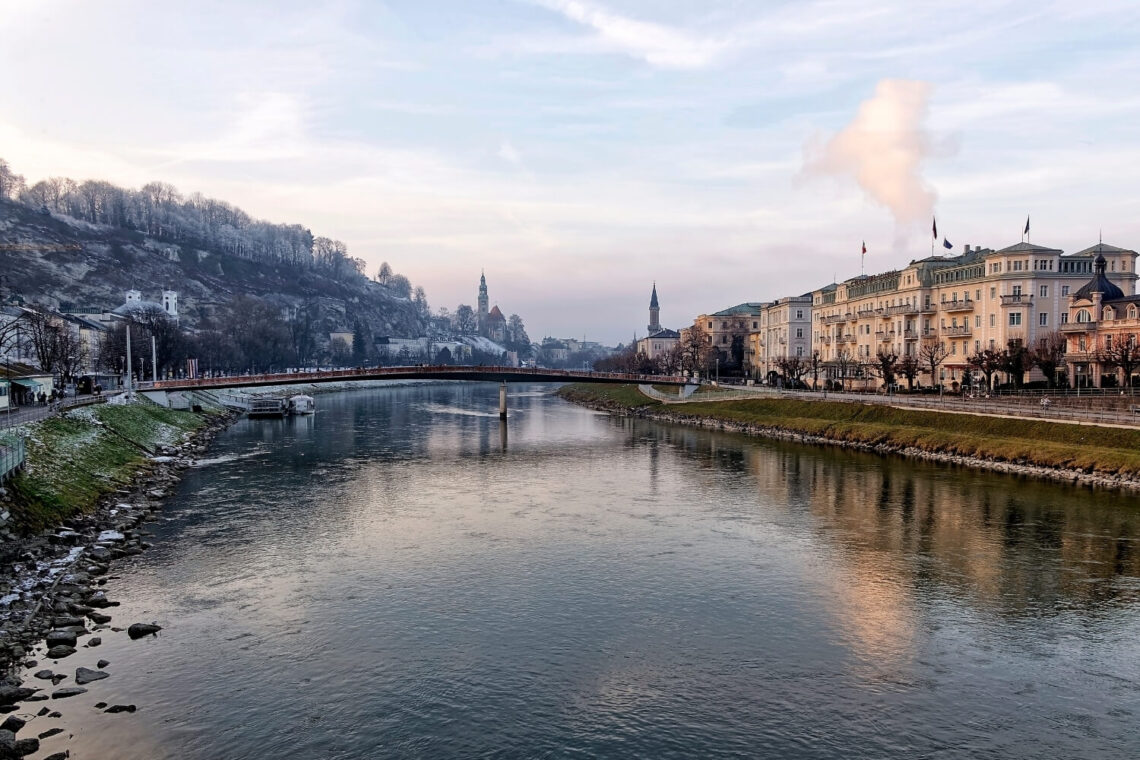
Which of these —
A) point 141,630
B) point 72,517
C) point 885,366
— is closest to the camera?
point 141,630

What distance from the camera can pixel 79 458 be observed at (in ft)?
158

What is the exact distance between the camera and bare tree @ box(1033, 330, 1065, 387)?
7762 centimetres

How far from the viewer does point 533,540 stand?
38219 mm

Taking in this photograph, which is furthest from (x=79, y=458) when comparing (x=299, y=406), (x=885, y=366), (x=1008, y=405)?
(x=885, y=366)

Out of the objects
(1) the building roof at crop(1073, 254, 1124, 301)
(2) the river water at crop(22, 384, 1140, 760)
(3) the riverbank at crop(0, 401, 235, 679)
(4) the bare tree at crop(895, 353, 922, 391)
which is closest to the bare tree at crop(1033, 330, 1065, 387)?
(1) the building roof at crop(1073, 254, 1124, 301)

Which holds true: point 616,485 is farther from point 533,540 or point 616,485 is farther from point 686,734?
point 686,734

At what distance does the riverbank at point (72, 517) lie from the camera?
25.6m

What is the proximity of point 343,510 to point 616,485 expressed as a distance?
766 inches

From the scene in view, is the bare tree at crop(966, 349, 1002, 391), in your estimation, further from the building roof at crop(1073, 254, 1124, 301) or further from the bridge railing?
the bridge railing

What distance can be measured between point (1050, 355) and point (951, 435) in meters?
21.9

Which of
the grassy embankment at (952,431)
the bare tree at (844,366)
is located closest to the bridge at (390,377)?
the grassy embankment at (952,431)

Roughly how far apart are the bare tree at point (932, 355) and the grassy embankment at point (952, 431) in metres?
15.1

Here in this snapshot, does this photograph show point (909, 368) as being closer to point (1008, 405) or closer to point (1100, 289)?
point (1100, 289)

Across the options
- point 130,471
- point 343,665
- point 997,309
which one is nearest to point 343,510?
point 130,471
